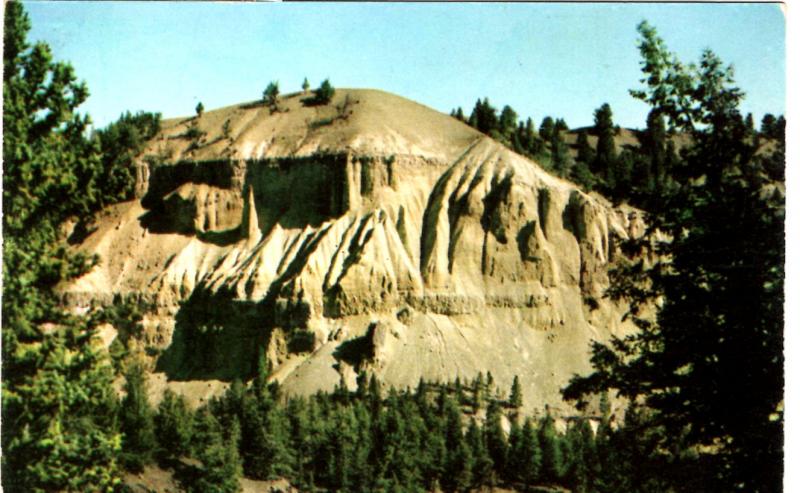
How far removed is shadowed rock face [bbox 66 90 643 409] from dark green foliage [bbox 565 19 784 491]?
47362 millimetres

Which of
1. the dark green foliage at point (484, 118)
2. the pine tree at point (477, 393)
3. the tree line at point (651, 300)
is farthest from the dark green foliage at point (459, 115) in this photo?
the tree line at point (651, 300)

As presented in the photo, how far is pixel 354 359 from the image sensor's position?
211 feet

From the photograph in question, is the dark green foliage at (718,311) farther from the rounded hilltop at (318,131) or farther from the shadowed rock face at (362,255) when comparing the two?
the rounded hilltop at (318,131)

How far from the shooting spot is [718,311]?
40.5ft

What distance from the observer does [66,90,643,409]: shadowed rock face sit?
66.1 m

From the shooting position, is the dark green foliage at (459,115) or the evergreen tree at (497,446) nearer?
the evergreen tree at (497,446)

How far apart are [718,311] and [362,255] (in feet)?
184

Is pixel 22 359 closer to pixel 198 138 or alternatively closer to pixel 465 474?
pixel 465 474

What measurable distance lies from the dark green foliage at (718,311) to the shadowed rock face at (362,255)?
47.4 m

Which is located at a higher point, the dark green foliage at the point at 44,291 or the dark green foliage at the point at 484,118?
the dark green foliage at the point at 484,118

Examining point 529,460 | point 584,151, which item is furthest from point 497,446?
point 584,151

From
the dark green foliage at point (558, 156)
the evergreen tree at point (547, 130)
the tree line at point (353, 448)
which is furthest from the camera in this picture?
the evergreen tree at point (547, 130)

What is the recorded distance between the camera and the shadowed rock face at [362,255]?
217 ft

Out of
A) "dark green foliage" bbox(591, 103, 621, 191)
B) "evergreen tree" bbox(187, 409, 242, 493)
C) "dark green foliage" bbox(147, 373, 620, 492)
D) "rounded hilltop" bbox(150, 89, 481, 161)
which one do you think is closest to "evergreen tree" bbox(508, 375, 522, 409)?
"dark green foliage" bbox(147, 373, 620, 492)
